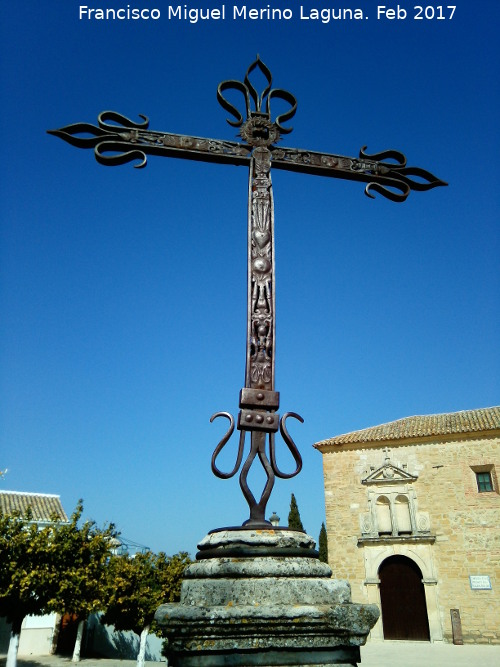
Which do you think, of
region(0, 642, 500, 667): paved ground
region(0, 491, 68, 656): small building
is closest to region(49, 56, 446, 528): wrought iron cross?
region(0, 642, 500, 667): paved ground

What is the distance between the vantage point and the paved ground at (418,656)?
1427 cm

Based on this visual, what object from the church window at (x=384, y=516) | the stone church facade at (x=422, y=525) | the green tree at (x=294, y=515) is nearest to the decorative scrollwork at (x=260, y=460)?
the stone church facade at (x=422, y=525)

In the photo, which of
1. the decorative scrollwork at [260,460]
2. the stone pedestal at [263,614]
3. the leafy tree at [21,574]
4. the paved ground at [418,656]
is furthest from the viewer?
the leafy tree at [21,574]

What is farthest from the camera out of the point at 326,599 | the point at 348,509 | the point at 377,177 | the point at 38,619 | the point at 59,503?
the point at 59,503

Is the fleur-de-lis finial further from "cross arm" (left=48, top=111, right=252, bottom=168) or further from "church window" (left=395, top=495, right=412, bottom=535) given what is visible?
"church window" (left=395, top=495, right=412, bottom=535)

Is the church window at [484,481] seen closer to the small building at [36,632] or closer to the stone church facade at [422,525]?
the stone church facade at [422,525]

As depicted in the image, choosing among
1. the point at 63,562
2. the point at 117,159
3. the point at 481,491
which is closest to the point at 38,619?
the point at 63,562

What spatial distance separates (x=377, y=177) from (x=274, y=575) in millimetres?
3028

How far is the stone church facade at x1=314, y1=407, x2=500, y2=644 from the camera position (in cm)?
1931

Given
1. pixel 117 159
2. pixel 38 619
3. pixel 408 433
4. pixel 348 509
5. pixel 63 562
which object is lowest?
pixel 38 619

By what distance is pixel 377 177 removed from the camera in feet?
13.1

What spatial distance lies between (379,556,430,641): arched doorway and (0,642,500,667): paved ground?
563mm

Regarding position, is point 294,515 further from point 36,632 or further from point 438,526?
point 36,632

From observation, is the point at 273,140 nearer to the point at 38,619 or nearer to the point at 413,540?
the point at 413,540
